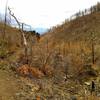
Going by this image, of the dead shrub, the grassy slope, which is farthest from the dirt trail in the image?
the grassy slope

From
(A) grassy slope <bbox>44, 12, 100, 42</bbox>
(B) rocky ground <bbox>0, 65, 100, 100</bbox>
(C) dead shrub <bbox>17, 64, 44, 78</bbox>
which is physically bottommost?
(B) rocky ground <bbox>0, 65, 100, 100</bbox>

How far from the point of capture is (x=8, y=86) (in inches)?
531

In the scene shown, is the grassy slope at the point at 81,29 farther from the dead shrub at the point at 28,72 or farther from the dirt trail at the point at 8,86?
the dirt trail at the point at 8,86

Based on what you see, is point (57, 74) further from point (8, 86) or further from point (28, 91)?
point (28, 91)

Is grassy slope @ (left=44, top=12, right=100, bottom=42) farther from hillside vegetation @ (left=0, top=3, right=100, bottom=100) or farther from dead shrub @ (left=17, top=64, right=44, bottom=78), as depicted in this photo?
dead shrub @ (left=17, top=64, right=44, bottom=78)

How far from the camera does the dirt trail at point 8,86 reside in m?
12.2

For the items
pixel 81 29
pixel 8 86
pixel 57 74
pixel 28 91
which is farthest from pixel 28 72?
pixel 81 29

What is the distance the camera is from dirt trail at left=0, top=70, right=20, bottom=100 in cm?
1216

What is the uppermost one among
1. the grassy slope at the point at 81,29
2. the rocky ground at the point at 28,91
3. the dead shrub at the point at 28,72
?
the grassy slope at the point at 81,29

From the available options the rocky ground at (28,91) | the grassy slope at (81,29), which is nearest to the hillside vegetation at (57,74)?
the rocky ground at (28,91)

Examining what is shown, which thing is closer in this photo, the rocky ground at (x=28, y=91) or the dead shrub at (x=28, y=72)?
the rocky ground at (x=28, y=91)

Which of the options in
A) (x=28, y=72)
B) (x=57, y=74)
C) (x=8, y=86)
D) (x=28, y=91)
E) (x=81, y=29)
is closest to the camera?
(x=28, y=91)

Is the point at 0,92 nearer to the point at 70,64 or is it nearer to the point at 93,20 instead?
the point at 70,64

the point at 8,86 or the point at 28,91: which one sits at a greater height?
the point at 8,86
